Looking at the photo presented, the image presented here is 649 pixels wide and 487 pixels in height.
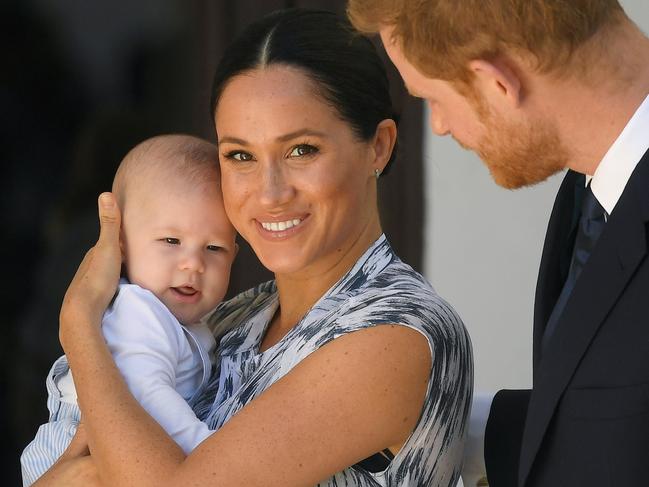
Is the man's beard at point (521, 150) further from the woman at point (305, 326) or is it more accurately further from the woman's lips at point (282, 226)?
the woman's lips at point (282, 226)

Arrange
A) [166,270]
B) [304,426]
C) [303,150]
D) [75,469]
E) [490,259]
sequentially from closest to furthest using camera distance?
[304,426] < [75,469] < [303,150] < [166,270] < [490,259]

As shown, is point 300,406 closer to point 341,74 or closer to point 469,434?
point 469,434

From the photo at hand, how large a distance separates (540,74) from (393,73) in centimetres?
203

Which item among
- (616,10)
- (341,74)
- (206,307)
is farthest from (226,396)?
(616,10)

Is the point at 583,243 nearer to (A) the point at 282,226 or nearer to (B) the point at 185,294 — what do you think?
(A) the point at 282,226

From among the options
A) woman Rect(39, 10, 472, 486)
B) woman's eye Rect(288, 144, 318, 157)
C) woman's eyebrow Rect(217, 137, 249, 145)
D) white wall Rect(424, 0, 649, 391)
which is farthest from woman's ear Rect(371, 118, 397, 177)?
white wall Rect(424, 0, 649, 391)

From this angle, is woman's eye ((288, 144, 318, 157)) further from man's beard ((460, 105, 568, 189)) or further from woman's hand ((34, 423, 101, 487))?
woman's hand ((34, 423, 101, 487))

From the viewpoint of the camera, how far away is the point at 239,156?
2.60 meters

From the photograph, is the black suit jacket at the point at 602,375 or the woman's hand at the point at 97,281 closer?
the black suit jacket at the point at 602,375

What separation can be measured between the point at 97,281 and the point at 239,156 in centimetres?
40

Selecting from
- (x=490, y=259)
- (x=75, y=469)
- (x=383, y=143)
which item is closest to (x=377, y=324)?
(x=383, y=143)

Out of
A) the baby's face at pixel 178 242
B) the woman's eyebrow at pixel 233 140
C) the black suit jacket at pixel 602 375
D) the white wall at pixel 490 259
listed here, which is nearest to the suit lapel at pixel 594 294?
the black suit jacket at pixel 602 375

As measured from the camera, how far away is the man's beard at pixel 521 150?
2.04 meters

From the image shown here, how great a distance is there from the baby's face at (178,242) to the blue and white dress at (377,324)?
151 mm
